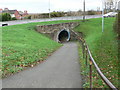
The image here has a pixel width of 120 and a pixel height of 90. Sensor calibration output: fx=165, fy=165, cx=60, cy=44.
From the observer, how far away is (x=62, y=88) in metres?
4.94

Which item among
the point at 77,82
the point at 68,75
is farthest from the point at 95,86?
the point at 68,75

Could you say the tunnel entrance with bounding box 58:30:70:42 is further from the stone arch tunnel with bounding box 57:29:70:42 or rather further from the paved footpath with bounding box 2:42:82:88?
the paved footpath with bounding box 2:42:82:88

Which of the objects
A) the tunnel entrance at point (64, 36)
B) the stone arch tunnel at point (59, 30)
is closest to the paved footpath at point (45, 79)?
the stone arch tunnel at point (59, 30)

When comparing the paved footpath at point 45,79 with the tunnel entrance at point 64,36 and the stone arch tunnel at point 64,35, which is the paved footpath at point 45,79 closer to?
the stone arch tunnel at point 64,35

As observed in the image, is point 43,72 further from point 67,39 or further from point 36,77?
point 67,39

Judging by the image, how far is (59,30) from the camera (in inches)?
1044

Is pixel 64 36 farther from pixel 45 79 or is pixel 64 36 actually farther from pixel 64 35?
pixel 45 79

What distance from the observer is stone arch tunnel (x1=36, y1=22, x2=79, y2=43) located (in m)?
24.4

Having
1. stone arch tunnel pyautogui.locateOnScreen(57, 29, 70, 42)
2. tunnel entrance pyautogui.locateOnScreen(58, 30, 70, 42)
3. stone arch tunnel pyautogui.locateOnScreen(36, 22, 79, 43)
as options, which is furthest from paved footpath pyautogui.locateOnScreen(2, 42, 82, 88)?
tunnel entrance pyautogui.locateOnScreen(58, 30, 70, 42)

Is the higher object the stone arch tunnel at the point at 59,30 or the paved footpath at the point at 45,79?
the stone arch tunnel at the point at 59,30

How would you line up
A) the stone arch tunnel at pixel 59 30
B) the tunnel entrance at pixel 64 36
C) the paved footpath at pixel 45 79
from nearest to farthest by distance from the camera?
the paved footpath at pixel 45 79 < the stone arch tunnel at pixel 59 30 < the tunnel entrance at pixel 64 36

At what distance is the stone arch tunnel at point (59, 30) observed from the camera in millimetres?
24422

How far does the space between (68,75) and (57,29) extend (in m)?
20.4

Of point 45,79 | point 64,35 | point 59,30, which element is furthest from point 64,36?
point 45,79
